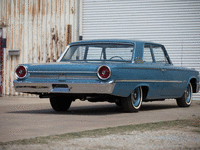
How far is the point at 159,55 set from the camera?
1044 centimetres

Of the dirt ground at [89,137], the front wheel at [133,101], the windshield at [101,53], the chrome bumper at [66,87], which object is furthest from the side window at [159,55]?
the chrome bumper at [66,87]

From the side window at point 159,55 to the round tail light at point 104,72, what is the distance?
2219mm

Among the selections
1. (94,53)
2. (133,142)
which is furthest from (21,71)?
(133,142)

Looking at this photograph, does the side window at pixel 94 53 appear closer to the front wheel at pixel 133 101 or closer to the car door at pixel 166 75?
the front wheel at pixel 133 101

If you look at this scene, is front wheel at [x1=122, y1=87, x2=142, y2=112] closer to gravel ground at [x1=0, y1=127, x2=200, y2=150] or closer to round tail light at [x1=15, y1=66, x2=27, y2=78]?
round tail light at [x1=15, y1=66, x2=27, y2=78]

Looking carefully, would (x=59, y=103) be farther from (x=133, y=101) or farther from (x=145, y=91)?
(x=145, y=91)

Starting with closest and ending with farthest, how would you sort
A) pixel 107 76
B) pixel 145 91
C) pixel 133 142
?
pixel 133 142 < pixel 107 76 < pixel 145 91

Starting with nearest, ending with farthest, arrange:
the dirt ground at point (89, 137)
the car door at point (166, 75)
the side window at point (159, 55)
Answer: the dirt ground at point (89, 137), the car door at point (166, 75), the side window at point (159, 55)

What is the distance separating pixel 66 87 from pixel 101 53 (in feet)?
4.61

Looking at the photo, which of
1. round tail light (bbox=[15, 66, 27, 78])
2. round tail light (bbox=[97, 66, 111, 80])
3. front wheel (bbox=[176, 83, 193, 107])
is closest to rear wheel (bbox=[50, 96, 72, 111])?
round tail light (bbox=[15, 66, 27, 78])

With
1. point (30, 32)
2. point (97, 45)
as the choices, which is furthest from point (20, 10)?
point (97, 45)

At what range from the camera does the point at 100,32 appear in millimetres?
16719

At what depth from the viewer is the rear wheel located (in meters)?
9.62

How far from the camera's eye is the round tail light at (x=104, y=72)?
8.21 meters
